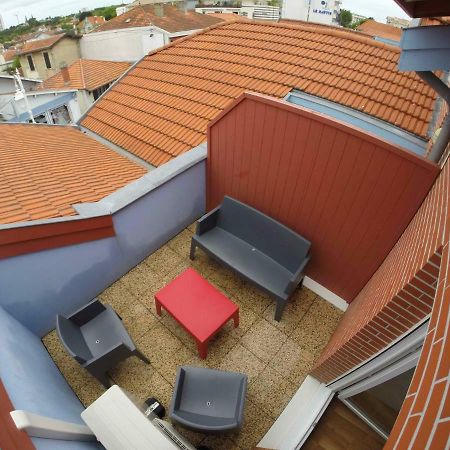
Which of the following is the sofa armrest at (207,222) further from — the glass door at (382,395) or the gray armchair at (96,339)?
the glass door at (382,395)

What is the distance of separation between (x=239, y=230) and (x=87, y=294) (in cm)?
249

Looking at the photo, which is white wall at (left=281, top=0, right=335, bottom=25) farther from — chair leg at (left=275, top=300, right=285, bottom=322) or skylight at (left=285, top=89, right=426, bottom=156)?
chair leg at (left=275, top=300, right=285, bottom=322)

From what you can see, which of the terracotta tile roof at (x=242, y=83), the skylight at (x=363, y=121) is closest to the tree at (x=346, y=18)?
the terracotta tile roof at (x=242, y=83)

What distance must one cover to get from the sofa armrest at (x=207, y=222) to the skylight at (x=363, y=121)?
2711 millimetres

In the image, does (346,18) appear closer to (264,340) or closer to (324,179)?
(324,179)

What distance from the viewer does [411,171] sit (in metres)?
3.05

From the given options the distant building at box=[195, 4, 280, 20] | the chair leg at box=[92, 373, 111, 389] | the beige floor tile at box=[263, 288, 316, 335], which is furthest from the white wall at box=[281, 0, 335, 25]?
the chair leg at box=[92, 373, 111, 389]

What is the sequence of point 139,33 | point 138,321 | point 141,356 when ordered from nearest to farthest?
1. point 141,356
2. point 138,321
3. point 139,33

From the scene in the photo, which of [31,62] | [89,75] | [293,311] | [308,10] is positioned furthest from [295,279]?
[308,10]

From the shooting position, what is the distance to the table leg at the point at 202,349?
3.68 m

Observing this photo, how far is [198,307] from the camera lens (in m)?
3.95

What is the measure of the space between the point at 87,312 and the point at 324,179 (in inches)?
136

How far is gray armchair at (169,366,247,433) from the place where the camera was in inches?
119

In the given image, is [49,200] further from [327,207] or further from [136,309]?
[327,207]
